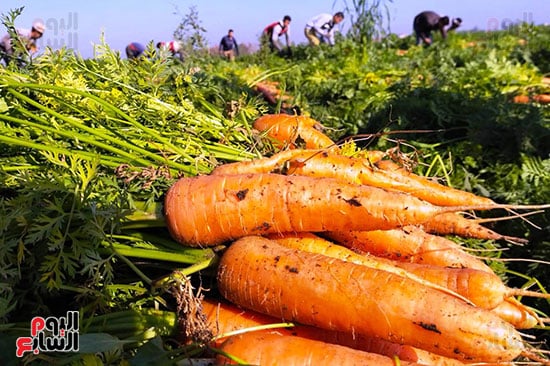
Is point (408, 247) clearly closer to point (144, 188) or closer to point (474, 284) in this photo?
point (474, 284)

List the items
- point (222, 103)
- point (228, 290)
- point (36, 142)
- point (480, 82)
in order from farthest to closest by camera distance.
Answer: point (480, 82)
point (222, 103)
point (36, 142)
point (228, 290)

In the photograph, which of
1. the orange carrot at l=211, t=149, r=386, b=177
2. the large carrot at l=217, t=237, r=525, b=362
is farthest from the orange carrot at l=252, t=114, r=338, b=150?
the large carrot at l=217, t=237, r=525, b=362

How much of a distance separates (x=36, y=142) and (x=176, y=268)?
3.26 ft

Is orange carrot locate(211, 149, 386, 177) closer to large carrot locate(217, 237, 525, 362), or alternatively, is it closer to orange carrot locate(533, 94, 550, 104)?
large carrot locate(217, 237, 525, 362)

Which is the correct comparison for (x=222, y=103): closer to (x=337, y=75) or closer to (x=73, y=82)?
(x=73, y=82)

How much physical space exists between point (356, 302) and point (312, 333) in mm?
307

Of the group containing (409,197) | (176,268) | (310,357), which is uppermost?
(409,197)

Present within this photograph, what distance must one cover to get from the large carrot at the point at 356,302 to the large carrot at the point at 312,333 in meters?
0.08

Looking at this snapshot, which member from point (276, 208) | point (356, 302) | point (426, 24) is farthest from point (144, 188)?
point (426, 24)

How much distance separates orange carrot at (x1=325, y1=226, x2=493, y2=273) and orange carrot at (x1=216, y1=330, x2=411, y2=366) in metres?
0.60

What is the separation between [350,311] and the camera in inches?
72.9

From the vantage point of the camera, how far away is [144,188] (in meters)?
2.18

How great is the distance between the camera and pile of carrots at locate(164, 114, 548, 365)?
180cm

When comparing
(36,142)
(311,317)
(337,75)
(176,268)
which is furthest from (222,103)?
(337,75)
